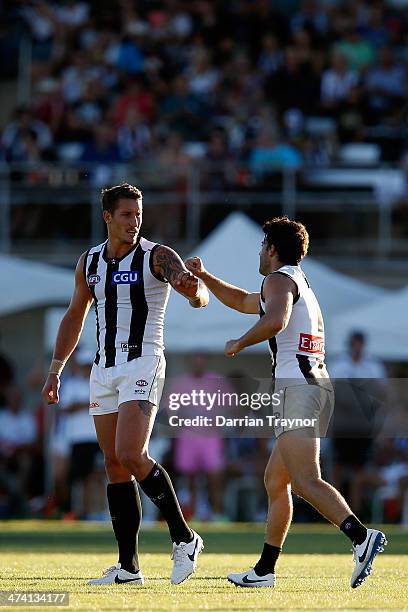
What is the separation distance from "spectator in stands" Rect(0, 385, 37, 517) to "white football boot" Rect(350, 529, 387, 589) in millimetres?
10483

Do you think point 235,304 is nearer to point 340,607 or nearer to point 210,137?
point 340,607

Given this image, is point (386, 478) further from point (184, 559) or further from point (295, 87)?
point (184, 559)

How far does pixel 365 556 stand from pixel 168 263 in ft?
6.33

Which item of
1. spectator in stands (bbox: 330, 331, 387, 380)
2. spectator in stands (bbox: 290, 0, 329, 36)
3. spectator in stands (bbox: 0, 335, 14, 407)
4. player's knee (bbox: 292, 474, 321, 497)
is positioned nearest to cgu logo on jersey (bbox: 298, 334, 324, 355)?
player's knee (bbox: 292, 474, 321, 497)

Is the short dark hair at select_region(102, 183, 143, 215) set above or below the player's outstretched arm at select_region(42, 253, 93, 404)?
above

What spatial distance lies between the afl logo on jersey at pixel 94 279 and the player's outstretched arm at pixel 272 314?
1.01m

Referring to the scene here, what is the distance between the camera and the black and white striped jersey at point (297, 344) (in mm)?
8328

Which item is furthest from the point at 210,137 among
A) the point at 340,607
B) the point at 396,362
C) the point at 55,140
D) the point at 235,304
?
the point at 340,607

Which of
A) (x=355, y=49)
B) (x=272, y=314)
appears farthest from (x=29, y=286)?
(x=272, y=314)

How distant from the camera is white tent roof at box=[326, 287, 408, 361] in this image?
16.4 metres

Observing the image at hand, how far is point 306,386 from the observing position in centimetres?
830

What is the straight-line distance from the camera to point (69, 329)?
8.94 m

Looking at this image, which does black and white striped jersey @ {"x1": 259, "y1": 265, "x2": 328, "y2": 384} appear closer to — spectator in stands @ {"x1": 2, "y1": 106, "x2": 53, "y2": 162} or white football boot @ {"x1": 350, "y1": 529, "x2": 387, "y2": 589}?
white football boot @ {"x1": 350, "y1": 529, "x2": 387, "y2": 589}

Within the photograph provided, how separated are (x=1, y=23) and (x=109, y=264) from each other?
16.4m
